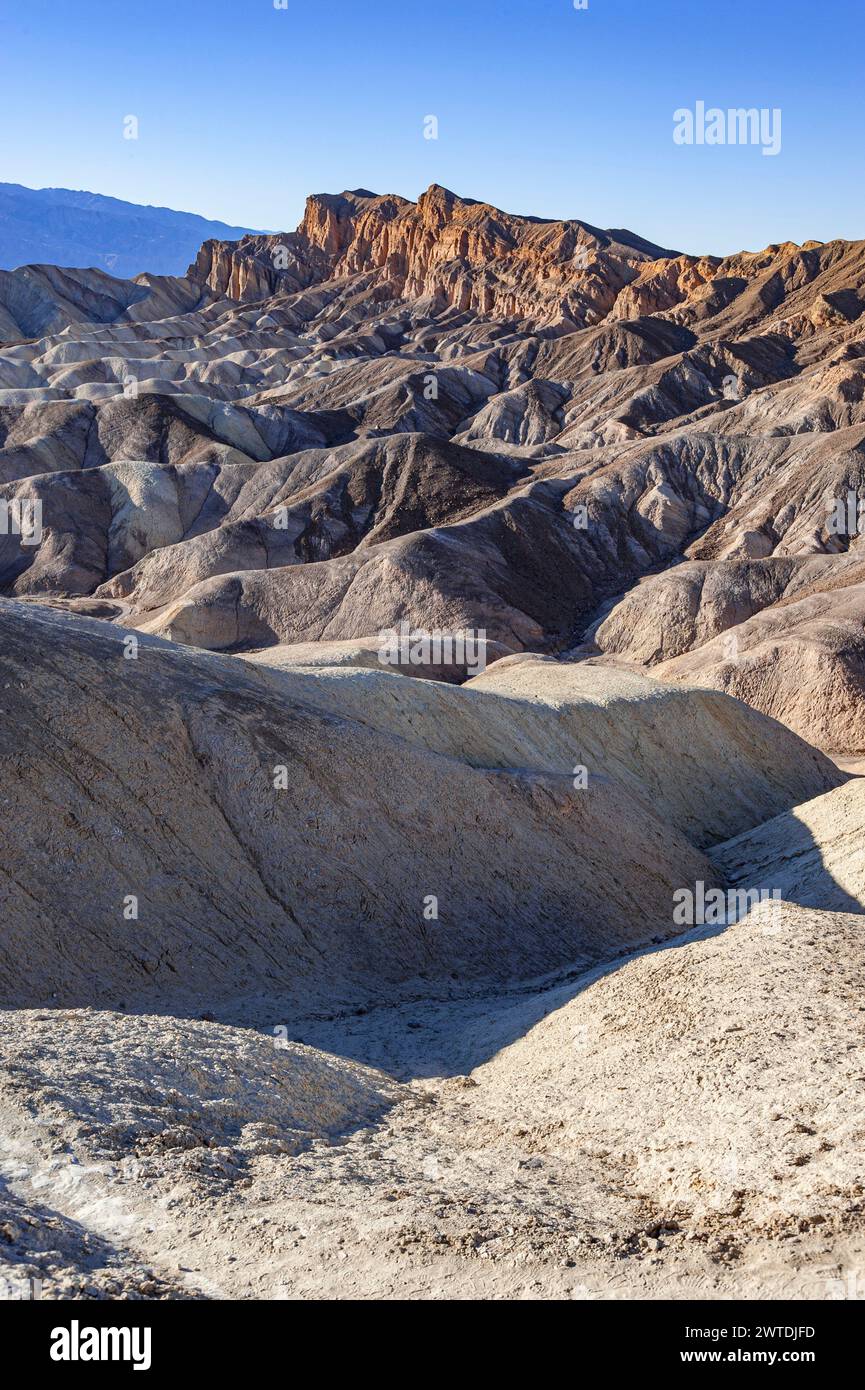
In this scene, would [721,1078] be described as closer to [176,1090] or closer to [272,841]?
[176,1090]

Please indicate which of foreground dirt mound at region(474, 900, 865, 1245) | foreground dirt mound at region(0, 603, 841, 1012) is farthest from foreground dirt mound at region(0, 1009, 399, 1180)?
foreground dirt mound at region(0, 603, 841, 1012)

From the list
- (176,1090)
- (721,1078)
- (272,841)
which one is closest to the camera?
(721,1078)

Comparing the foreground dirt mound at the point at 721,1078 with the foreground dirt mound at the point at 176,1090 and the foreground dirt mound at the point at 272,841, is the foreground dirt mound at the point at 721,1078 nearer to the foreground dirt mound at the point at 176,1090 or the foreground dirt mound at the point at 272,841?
the foreground dirt mound at the point at 176,1090

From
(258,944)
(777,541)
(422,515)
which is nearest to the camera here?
(258,944)

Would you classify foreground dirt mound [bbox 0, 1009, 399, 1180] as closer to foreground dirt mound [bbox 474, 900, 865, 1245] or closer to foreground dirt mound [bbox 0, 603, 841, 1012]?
foreground dirt mound [bbox 474, 900, 865, 1245]

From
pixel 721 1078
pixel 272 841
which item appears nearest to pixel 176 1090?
pixel 721 1078

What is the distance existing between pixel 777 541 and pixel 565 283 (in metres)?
71.7

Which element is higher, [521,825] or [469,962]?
[521,825]

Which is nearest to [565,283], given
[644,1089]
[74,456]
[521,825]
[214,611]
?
[74,456]

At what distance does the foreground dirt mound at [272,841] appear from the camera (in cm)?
1627

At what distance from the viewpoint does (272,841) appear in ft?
60.8

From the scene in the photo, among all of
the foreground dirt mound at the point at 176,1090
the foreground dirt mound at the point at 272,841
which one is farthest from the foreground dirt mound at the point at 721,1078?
the foreground dirt mound at the point at 272,841

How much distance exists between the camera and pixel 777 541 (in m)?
60.3
